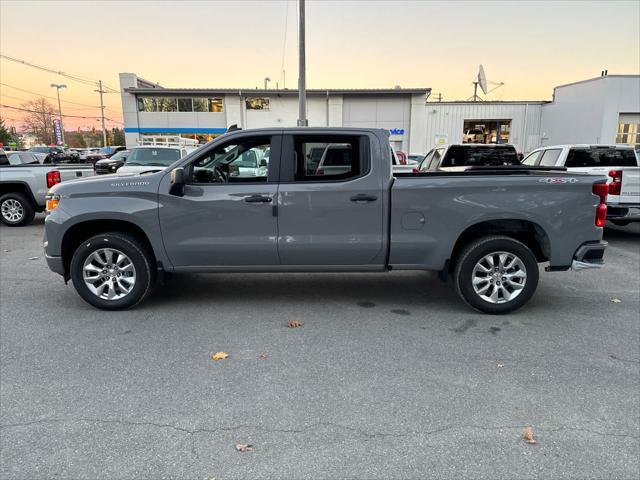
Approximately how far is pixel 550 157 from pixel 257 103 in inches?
1146

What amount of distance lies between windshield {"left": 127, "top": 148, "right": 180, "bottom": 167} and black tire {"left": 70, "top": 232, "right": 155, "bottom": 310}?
881 centimetres

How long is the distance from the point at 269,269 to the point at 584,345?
10.5ft

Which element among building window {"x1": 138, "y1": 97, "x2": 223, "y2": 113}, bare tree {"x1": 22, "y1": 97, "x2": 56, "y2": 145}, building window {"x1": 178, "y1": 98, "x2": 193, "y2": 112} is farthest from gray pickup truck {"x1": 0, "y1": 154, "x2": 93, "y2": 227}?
bare tree {"x1": 22, "y1": 97, "x2": 56, "y2": 145}

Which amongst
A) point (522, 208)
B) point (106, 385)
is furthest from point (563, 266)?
Result: point (106, 385)

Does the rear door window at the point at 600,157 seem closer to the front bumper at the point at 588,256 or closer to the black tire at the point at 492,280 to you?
the front bumper at the point at 588,256

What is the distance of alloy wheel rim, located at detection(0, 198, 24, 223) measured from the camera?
10.8m

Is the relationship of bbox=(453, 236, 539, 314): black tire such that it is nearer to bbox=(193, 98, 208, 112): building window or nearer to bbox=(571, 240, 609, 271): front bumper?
bbox=(571, 240, 609, 271): front bumper

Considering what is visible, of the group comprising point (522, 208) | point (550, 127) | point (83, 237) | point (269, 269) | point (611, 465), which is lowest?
point (611, 465)

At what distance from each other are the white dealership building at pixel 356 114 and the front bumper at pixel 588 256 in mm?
29854

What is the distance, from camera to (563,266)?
4922 millimetres

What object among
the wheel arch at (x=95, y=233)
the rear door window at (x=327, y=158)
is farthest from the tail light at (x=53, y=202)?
the rear door window at (x=327, y=158)

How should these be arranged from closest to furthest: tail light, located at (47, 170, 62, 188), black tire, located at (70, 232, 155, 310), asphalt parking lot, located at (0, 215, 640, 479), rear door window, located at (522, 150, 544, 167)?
asphalt parking lot, located at (0, 215, 640, 479), black tire, located at (70, 232, 155, 310), tail light, located at (47, 170, 62, 188), rear door window, located at (522, 150, 544, 167)

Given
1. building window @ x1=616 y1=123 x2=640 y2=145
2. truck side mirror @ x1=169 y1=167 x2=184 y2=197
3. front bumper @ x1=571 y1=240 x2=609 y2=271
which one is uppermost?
building window @ x1=616 y1=123 x2=640 y2=145

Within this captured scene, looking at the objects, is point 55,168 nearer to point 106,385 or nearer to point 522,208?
point 106,385
